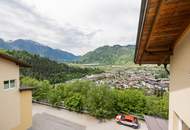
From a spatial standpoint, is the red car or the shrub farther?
the shrub

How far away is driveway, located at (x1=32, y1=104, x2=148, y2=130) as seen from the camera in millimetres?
12562

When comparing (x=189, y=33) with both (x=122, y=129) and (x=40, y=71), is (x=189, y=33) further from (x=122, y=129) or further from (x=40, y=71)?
(x=40, y=71)

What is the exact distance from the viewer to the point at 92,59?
149000 mm

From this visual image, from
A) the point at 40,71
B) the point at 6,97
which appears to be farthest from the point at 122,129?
the point at 40,71

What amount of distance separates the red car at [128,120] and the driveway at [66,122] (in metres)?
0.32

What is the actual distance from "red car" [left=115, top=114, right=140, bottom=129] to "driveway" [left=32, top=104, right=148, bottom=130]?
1.06ft

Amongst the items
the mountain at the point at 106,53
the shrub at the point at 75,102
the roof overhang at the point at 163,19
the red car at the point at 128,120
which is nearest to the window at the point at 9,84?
the shrub at the point at 75,102

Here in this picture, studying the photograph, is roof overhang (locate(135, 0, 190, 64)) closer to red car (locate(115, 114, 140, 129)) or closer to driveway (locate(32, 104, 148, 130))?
red car (locate(115, 114, 140, 129))

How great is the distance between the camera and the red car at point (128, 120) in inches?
500

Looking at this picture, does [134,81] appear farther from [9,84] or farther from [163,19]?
[163,19]

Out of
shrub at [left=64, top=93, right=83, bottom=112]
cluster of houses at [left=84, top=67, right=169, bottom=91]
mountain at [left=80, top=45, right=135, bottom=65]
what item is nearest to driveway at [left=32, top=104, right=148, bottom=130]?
shrub at [left=64, top=93, right=83, bottom=112]

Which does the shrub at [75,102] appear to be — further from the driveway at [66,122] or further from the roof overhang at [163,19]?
the roof overhang at [163,19]

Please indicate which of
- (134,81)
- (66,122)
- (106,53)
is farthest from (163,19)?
(106,53)

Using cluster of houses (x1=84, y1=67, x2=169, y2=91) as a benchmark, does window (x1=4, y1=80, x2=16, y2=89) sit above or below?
above
